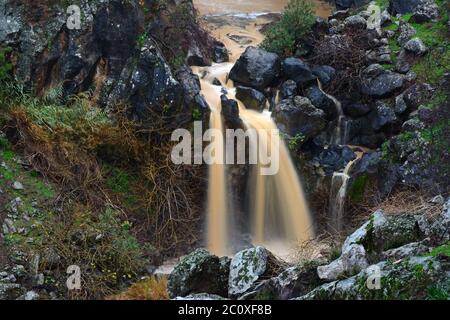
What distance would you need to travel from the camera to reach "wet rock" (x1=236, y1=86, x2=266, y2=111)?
11.2 meters

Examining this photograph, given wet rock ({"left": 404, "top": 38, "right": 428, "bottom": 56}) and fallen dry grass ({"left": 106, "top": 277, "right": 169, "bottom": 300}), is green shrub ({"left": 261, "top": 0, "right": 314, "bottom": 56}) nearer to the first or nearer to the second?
wet rock ({"left": 404, "top": 38, "right": 428, "bottom": 56})

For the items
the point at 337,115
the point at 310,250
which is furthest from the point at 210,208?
the point at 337,115

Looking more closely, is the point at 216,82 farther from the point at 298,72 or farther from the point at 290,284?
the point at 290,284

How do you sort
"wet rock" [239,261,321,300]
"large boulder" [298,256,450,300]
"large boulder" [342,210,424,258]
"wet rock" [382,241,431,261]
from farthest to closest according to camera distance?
"large boulder" [342,210,424,258] → "wet rock" [239,261,321,300] → "wet rock" [382,241,431,261] → "large boulder" [298,256,450,300]

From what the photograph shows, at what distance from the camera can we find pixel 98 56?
10.4 metres

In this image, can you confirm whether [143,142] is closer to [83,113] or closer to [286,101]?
[83,113]

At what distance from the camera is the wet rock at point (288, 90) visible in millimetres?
11250

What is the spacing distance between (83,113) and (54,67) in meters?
1.15

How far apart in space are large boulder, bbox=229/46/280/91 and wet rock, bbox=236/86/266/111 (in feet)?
0.85

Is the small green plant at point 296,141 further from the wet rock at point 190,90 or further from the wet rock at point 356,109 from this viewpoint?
the wet rock at point 190,90

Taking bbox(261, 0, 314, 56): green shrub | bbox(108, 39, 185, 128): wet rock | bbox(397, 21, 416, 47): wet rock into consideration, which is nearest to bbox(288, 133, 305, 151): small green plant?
bbox(108, 39, 185, 128): wet rock

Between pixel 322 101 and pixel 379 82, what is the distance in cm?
125

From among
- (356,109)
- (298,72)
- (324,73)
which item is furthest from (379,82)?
(298,72)

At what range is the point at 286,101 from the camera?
11.1 m
